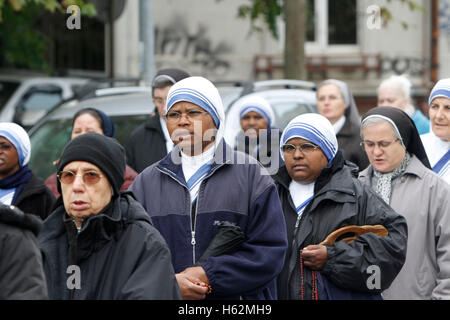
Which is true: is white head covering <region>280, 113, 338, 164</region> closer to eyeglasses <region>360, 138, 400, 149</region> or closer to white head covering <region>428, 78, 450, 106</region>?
eyeglasses <region>360, 138, 400, 149</region>

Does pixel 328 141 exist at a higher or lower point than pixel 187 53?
lower

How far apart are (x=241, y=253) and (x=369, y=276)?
→ 0.82m

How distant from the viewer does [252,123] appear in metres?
7.48

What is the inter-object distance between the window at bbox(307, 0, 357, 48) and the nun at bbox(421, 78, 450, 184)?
1610cm

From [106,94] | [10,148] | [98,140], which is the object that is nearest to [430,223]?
[98,140]

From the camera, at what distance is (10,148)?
580 cm

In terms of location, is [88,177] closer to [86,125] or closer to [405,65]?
[86,125]

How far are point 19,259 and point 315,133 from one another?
89.6 inches

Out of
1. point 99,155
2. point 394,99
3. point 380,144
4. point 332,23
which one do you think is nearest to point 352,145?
point 394,99

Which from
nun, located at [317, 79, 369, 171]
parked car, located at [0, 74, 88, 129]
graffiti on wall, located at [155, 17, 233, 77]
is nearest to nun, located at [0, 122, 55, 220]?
nun, located at [317, 79, 369, 171]

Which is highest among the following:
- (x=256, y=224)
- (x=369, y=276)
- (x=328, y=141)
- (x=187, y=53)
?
(x=187, y=53)

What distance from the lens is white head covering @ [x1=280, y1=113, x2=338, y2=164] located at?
199 inches

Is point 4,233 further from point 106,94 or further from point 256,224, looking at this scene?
point 106,94
